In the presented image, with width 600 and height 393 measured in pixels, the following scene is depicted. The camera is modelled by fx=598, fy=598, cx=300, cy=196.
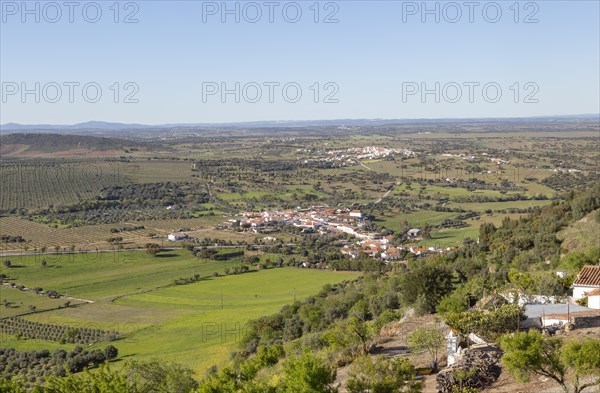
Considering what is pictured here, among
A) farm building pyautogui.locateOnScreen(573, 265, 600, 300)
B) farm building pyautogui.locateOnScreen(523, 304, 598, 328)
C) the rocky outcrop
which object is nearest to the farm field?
the rocky outcrop

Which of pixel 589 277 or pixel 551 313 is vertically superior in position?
pixel 589 277

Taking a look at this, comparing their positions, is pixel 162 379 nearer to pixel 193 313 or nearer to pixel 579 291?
pixel 579 291

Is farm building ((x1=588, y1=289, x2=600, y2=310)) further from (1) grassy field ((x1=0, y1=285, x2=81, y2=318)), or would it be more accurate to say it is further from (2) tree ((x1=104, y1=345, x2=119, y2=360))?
(1) grassy field ((x1=0, y1=285, x2=81, y2=318))

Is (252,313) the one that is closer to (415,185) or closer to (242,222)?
(242,222)

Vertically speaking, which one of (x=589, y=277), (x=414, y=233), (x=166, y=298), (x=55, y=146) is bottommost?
(x=166, y=298)

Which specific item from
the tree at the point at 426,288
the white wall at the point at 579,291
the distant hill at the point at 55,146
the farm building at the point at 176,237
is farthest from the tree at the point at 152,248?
the distant hill at the point at 55,146

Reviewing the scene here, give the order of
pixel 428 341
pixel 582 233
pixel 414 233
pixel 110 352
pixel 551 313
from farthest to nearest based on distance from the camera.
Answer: pixel 414 233
pixel 582 233
pixel 110 352
pixel 551 313
pixel 428 341

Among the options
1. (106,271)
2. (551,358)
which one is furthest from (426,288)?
(106,271)

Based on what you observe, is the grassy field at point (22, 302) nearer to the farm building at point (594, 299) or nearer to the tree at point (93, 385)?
the tree at point (93, 385)
